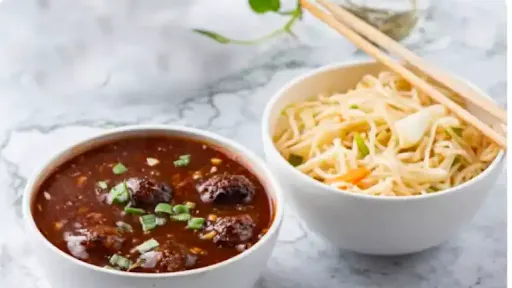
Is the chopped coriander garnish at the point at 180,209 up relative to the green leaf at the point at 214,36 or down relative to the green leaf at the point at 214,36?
up

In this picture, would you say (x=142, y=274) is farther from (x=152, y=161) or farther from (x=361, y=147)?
(x=361, y=147)

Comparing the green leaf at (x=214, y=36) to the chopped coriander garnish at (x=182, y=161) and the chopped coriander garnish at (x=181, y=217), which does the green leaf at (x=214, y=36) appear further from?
the chopped coriander garnish at (x=181, y=217)

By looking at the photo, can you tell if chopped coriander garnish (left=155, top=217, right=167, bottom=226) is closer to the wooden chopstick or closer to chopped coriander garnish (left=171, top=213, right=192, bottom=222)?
chopped coriander garnish (left=171, top=213, right=192, bottom=222)

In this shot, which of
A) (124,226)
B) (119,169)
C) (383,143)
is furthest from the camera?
(383,143)

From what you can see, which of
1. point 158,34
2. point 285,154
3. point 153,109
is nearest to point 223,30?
point 158,34

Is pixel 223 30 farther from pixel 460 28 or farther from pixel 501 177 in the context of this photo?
pixel 501 177

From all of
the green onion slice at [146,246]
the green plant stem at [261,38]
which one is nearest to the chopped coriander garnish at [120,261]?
the green onion slice at [146,246]

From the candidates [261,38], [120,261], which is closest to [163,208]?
[120,261]
